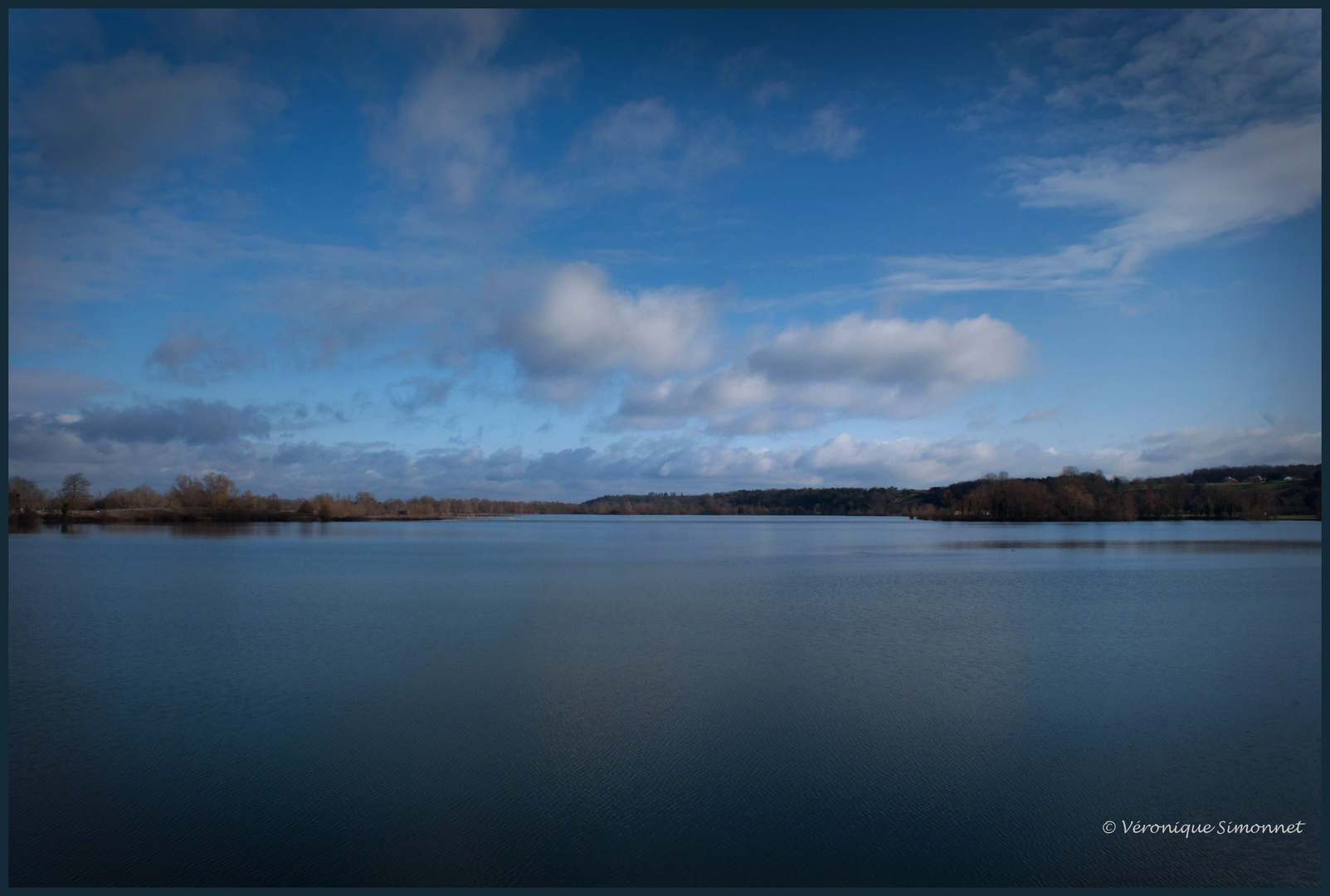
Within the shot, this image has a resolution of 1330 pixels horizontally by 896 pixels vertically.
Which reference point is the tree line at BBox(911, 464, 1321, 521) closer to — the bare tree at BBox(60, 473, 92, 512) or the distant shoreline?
the distant shoreline

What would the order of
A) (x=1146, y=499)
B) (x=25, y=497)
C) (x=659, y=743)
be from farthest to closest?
(x=1146, y=499)
(x=25, y=497)
(x=659, y=743)

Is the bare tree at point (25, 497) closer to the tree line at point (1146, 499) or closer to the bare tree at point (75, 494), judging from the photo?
the bare tree at point (75, 494)

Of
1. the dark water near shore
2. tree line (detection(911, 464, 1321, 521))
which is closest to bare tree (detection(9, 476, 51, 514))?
the dark water near shore

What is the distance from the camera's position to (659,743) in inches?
265

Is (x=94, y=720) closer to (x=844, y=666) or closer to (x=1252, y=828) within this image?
(x=844, y=666)

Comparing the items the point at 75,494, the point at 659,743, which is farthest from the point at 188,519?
the point at 659,743

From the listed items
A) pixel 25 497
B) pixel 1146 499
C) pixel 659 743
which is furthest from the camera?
pixel 1146 499

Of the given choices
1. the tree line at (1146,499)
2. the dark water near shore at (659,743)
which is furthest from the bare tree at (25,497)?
the tree line at (1146,499)

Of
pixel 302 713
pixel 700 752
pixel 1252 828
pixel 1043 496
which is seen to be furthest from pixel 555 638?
pixel 1043 496

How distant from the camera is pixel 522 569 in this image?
2311 cm

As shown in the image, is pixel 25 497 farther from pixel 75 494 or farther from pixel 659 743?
pixel 659 743

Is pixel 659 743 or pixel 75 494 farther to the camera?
pixel 75 494

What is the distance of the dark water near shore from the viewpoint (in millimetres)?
4879

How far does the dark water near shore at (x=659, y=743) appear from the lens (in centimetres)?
488
